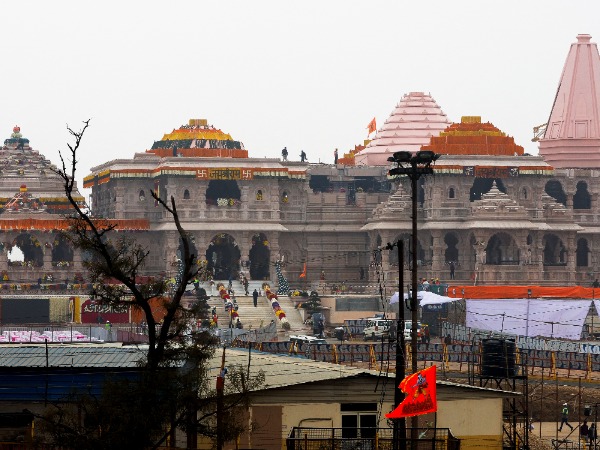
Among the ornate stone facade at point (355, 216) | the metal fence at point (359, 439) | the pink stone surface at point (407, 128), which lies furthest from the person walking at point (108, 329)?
the metal fence at point (359, 439)

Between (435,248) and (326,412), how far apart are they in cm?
7522

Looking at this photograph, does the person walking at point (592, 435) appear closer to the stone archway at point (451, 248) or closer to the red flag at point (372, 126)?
the stone archway at point (451, 248)

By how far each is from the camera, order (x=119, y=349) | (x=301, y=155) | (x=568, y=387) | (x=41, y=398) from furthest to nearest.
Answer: (x=301, y=155) → (x=568, y=387) → (x=119, y=349) → (x=41, y=398)

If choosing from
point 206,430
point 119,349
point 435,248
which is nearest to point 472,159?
point 435,248

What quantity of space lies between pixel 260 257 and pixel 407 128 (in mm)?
17248

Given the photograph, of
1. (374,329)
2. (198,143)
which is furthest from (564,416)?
(198,143)

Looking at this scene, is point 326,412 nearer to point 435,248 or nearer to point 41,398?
point 41,398

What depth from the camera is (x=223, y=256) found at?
4990 inches

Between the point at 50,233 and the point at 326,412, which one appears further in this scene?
the point at 50,233

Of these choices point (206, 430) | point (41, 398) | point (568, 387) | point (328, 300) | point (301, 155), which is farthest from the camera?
point (301, 155)

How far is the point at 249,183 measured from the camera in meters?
126

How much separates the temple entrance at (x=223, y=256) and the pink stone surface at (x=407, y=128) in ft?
47.5

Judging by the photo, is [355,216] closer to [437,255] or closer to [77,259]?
[437,255]

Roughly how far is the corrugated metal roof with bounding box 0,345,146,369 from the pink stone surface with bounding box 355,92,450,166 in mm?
83230
